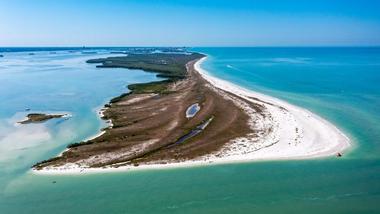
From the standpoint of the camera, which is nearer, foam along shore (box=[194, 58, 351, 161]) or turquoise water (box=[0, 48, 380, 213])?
turquoise water (box=[0, 48, 380, 213])

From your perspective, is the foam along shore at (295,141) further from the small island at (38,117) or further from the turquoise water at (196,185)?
the small island at (38,117)

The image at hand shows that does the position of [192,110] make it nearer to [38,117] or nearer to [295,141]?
[295,141]

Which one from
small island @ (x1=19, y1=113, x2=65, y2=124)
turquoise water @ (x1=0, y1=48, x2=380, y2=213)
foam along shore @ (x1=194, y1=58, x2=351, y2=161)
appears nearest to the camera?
turquoise water @ (x1=0, y1=48, x2=380, y2=213)

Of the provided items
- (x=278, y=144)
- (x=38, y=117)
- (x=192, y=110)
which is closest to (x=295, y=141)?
(x=278, y=144)

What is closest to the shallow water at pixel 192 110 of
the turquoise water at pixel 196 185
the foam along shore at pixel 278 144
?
the foam along shore at pixel 278 144

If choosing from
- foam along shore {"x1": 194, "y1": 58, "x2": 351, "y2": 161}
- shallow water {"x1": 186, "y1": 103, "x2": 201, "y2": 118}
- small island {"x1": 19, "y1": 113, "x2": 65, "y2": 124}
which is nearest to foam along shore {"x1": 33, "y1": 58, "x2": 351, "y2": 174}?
foam along shore {"x1": 194, "y1": 58, "x2": 351, "y2": 161}

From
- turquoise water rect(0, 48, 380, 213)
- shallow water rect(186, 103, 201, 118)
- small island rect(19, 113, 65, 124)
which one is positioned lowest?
turquoise water rect(0, 48, 380, 213)

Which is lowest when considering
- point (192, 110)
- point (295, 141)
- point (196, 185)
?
point (196, 185)

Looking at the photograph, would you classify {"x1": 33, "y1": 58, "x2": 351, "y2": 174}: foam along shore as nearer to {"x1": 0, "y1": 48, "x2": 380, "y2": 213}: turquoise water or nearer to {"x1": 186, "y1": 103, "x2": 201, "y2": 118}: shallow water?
{"x1": 0, "y1": 48, "x2": 380, "y2": 213}: turquoise water
